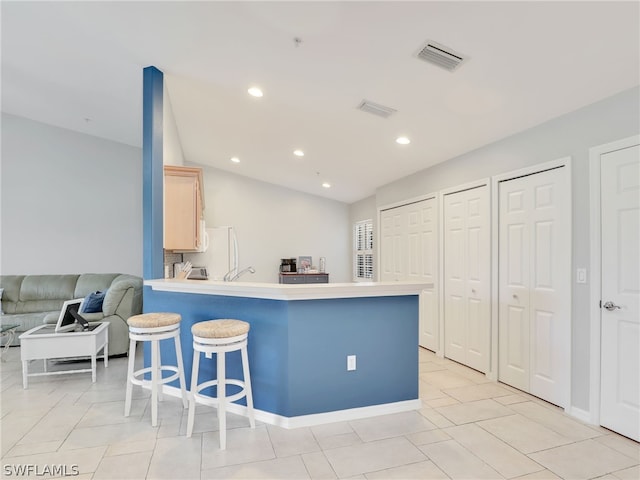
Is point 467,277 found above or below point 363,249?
below

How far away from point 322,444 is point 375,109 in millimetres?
2715

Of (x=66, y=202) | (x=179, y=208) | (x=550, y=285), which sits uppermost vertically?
(x=66, y=202)

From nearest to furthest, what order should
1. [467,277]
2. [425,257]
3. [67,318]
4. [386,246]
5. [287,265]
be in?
[67,318], [467,277], [425,257], [386,246], [287,265]

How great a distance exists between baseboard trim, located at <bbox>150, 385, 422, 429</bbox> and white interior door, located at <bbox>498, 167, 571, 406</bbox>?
1104mm

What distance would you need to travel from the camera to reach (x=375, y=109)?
3141 millimetres

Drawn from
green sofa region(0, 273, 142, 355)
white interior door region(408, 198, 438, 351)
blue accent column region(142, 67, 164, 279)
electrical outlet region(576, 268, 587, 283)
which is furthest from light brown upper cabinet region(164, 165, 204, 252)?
electrical outlet region(576, 268, 587, 283)

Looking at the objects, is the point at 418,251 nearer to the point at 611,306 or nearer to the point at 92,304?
the point at 611,306

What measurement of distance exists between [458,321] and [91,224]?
566 centimetres

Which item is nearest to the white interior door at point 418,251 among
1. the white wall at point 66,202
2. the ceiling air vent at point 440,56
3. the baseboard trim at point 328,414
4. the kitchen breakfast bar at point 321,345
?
the kitchen breakfast bar at point 321,345

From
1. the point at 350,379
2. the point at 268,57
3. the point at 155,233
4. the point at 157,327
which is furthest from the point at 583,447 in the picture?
the point at 155,233

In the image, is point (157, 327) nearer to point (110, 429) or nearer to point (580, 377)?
point (110, 429)

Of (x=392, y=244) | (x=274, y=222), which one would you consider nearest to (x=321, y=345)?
(x=392, y=244)

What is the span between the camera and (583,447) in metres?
2.23

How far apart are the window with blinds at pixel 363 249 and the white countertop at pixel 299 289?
4092 millimetres
